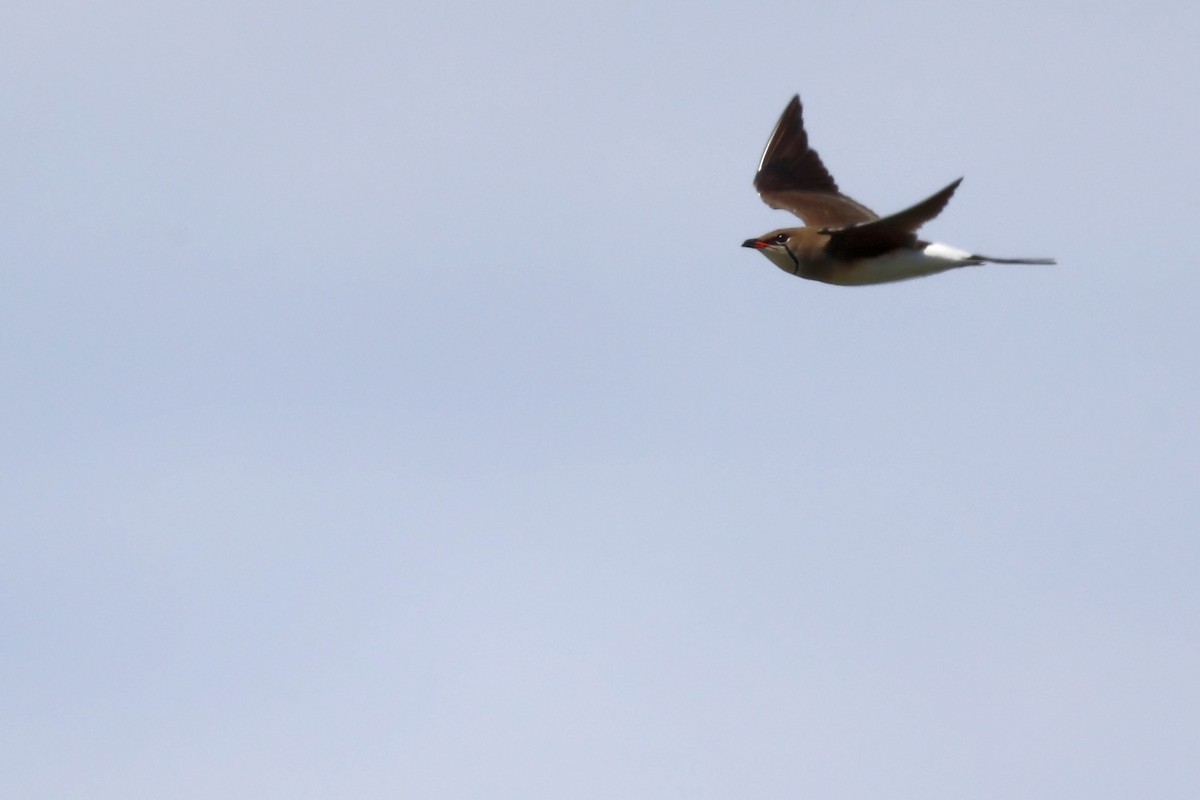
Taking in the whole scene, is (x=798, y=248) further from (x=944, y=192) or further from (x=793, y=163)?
(x=793, y=163)

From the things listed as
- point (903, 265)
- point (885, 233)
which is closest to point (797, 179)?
point (903, 265)

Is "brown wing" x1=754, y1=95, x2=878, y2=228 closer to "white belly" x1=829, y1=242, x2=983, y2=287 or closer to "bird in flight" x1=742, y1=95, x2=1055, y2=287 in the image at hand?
"bird in flight" x1=742, y1=95, x2=1055, y2=287

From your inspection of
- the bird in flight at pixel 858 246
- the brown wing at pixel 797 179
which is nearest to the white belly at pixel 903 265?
the bird in flight at pixel 858 246

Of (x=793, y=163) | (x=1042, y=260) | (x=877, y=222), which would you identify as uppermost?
(x=793, y=163)

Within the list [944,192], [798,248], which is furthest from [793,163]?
[944,192]

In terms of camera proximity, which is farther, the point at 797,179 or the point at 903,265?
the point at 797,179

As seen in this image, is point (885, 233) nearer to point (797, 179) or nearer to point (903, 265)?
point (903, 265)
